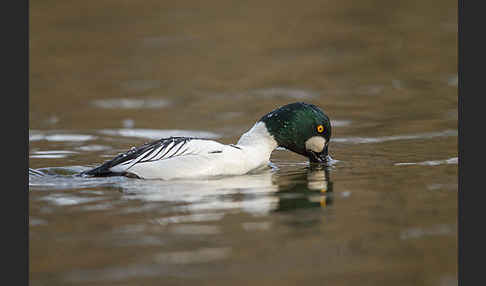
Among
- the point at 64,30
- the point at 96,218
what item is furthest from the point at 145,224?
the point at 64,30

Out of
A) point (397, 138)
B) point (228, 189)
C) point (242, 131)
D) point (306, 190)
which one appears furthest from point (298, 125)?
point (242, 131)

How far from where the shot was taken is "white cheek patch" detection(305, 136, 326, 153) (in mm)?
10156

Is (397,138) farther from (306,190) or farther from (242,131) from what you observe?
(306,190)

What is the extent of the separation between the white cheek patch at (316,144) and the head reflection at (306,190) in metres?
0.23

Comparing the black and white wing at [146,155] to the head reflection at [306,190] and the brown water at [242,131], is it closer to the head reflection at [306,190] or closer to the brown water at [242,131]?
the brown water at [242,131]

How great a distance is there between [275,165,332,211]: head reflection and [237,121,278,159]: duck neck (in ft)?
1.65

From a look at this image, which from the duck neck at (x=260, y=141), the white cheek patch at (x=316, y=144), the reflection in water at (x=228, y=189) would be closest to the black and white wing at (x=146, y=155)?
the reflection in water at (x=228, y=189)

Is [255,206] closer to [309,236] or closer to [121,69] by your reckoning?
[309,236]

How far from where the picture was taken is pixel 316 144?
1019cm

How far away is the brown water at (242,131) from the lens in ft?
20.3

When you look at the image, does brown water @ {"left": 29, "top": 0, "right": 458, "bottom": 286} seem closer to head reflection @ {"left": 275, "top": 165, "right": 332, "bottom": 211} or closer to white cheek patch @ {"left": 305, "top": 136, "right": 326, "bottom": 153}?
head reflection @ {"left": 275, "top": 165, "right": 332, "bottom": 211}

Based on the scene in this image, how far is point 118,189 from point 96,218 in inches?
54.8

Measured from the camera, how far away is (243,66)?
1825 cm

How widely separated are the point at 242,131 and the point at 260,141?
359cm
